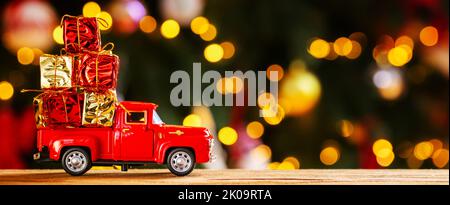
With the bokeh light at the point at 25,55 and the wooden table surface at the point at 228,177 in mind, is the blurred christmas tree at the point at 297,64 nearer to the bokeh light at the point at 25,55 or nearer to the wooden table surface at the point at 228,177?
the bokeh light at the point at 25,55

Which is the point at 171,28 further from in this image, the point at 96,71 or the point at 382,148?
the point at 382,148

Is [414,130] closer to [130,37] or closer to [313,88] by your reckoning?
[313,88]

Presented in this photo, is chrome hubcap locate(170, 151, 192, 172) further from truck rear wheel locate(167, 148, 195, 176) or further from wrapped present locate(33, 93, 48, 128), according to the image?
wrapped present locate(33, 93, 48, 128)

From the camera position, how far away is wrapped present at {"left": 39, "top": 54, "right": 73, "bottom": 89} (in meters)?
1.65

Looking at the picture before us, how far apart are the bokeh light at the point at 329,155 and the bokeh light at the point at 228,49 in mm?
417

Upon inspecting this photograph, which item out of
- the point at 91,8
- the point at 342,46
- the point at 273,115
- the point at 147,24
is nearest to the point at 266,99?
the point at 273,115

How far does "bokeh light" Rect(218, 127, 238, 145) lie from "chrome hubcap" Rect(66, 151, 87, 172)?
2.23ft

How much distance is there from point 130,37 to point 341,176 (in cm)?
74

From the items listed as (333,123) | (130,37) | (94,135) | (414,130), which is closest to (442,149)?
(414,130)

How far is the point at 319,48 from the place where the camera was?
7.63ft

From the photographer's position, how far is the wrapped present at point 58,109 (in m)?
1.65

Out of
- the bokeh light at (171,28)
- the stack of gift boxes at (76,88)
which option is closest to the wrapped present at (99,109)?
the stack of gift boxes at (76,88)

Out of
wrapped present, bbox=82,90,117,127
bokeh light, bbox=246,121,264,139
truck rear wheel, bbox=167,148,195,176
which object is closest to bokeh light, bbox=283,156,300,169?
bokeh light, bbox=246,121,264,139


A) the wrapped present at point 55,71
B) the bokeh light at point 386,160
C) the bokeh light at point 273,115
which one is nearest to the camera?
the wrapped present at point 55,71
